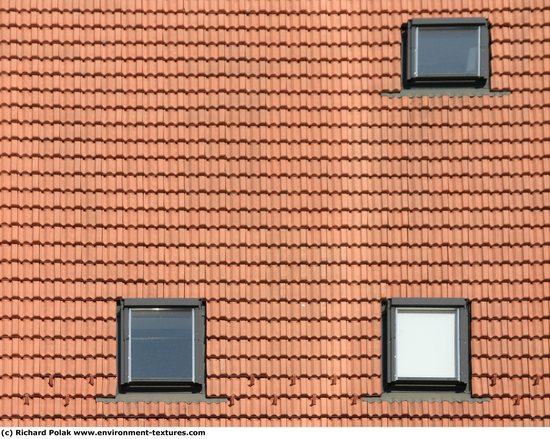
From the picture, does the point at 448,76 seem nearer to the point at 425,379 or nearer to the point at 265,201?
the point at 265,201

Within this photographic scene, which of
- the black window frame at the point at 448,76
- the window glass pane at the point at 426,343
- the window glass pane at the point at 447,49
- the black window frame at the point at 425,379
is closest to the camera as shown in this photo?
the black window frame at the point at 425,379

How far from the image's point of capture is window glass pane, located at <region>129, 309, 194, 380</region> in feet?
44.7

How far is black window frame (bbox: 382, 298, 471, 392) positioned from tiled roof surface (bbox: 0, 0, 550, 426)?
0.45 feet

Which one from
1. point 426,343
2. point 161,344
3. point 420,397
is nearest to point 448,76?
point 426,343

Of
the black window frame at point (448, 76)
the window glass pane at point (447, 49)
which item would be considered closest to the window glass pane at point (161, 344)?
the black window frame at point (448, 76)

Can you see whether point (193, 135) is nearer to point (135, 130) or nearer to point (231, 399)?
point (135, 130)

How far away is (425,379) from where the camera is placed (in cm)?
1356

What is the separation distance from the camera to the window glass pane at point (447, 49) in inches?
559

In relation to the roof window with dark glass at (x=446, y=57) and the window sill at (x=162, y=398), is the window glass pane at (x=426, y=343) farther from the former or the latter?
the roof window with dark glass at (x=446, y=57)

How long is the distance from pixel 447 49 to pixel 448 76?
44 centimetres

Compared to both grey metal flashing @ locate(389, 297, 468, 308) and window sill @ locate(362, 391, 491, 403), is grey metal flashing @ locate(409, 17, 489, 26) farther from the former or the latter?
window sill @ locate(362, 391, 491, 403)

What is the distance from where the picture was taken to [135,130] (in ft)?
46.0

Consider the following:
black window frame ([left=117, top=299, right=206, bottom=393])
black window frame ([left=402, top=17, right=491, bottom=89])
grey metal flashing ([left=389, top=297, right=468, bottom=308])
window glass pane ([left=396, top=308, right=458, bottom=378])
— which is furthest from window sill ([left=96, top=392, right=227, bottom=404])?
black window frame ([left=402, top=17, right=491, bottom=89])

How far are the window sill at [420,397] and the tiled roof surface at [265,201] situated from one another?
4.4 inches
